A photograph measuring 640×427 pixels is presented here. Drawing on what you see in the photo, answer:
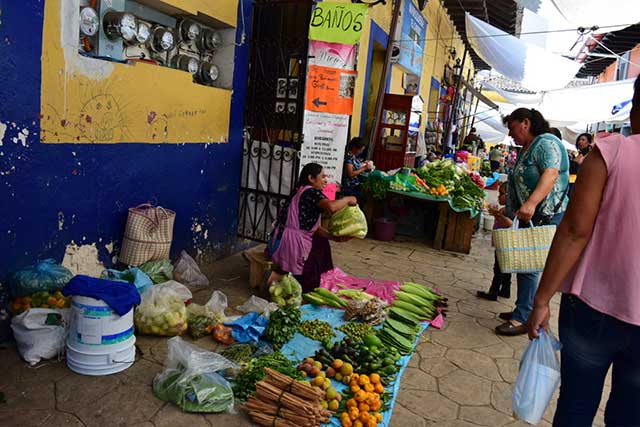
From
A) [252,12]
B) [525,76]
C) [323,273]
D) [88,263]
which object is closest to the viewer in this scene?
[88,263]

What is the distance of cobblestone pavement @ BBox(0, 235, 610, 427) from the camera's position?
9.29 ft

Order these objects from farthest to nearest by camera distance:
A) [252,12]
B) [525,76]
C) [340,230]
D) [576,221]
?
[525,76], [252,12], [340,230], [576,221]

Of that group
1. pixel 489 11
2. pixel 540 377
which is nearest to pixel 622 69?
pixel 489 11

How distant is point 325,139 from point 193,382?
12.4 ft

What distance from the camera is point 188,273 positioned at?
16.6 ft

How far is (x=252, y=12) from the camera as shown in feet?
19.1

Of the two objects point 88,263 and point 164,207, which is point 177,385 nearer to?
point 88,263

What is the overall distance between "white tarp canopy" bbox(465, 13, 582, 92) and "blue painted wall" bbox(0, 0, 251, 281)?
25.7ft

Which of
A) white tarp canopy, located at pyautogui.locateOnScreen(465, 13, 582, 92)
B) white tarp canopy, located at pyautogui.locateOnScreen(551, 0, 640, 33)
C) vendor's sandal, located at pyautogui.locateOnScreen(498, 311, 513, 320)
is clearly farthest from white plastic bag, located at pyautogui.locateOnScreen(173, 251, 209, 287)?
white tarp canopy, located at pyautogui.locateOnScreen(465, 13, 582, 92)

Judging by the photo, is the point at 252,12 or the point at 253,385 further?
the point at 252,12

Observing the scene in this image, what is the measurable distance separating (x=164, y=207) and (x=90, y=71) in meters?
1.57

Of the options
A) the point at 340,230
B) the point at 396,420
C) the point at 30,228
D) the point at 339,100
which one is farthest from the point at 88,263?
the point at 339,100

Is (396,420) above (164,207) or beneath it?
beneath

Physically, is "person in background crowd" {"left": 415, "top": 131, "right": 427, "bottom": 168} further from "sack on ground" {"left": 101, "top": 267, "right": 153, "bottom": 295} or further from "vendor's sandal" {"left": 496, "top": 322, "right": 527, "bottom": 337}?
"sack on ground" {"left": 101, "top": 267, "right": 153, "bottom": 295}
